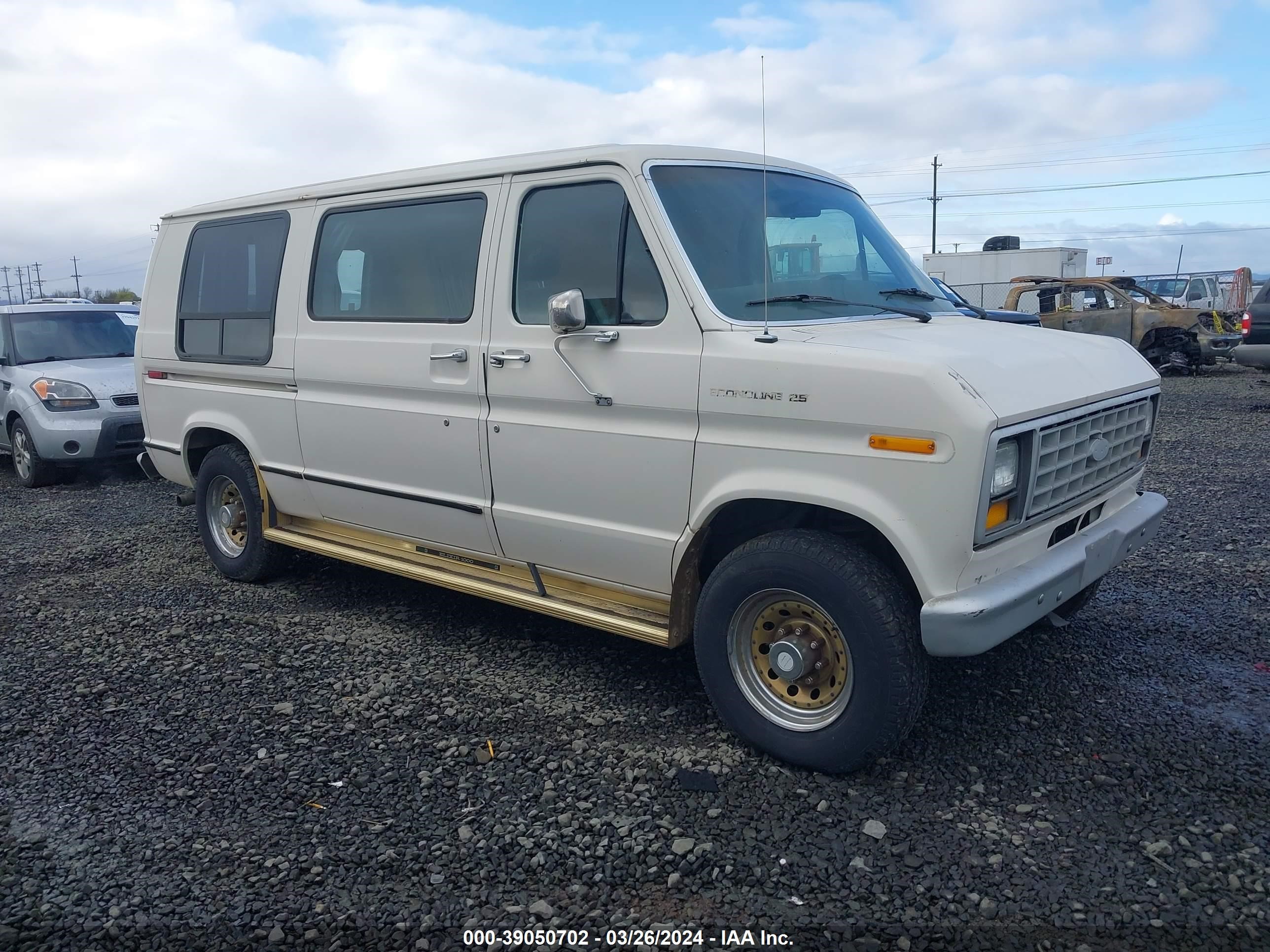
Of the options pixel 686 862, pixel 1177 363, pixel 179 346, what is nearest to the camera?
pixel 686 862

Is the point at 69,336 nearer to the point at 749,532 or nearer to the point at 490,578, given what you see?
the point at 490,578

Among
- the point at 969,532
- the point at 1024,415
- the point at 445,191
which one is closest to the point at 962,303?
the point at 1024,415

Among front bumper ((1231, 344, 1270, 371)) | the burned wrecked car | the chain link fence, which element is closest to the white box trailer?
the chain link fence

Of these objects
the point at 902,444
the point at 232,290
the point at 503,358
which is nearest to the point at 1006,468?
the point at 902,444

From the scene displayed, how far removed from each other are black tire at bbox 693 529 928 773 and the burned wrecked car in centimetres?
1494

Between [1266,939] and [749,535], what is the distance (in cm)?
202

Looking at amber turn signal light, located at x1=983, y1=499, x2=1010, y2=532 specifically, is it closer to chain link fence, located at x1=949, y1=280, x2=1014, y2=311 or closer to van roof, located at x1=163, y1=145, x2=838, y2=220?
van roof, located at x1=163, y1=145, x2=838, y2=220

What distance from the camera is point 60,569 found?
6.52 meters

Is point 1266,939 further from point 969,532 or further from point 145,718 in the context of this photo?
point 145,718

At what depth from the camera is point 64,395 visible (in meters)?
9.32

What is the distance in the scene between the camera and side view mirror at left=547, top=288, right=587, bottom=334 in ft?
12.0

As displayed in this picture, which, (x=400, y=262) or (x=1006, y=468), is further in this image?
(x=400, y=262)

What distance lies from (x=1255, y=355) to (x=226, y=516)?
11.9 meters

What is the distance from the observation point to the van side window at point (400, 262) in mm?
4449
